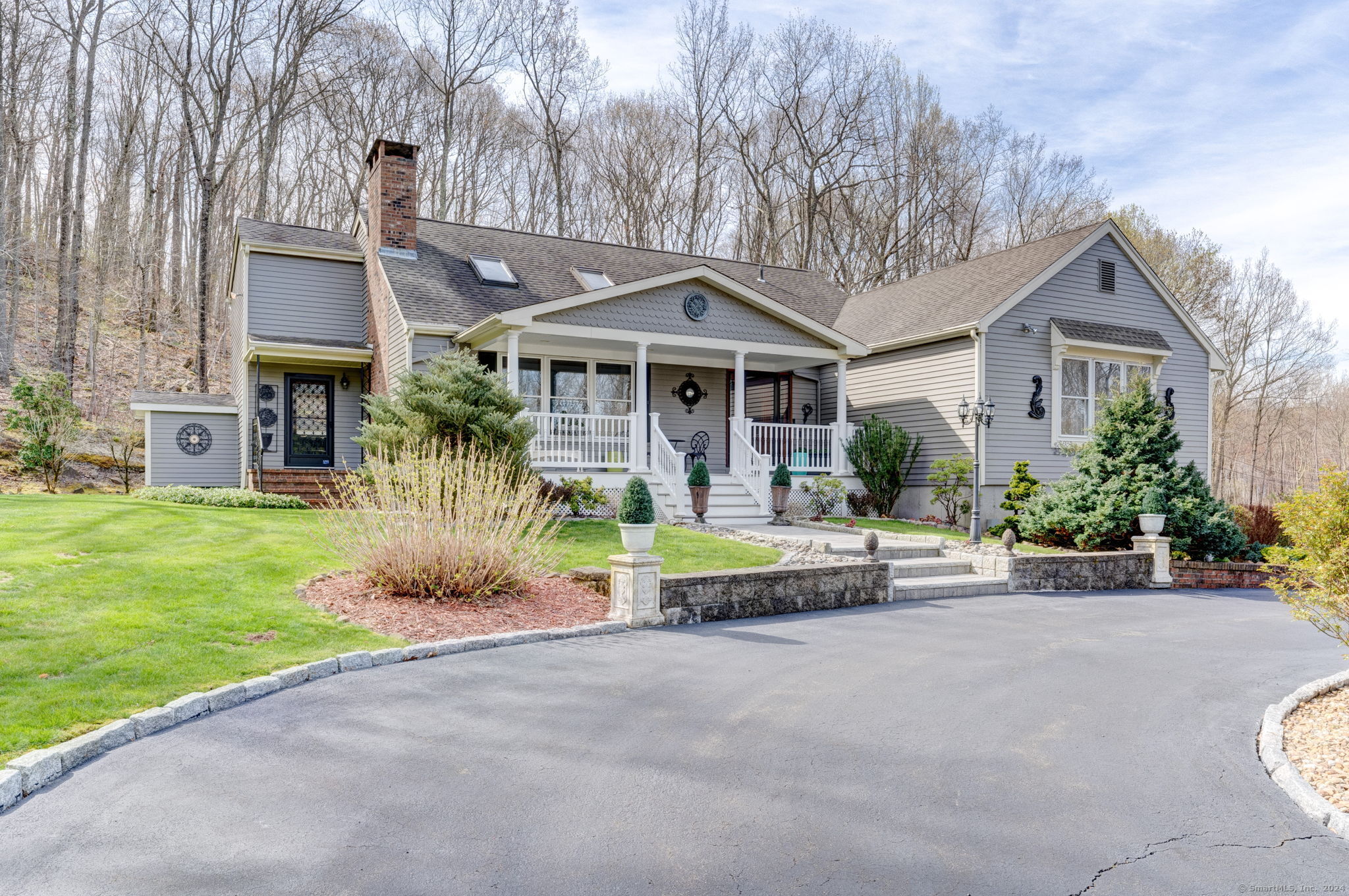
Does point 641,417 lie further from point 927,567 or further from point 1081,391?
point 1081,391

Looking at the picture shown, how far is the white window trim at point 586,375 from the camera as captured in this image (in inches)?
661

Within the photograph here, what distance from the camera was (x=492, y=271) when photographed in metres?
17.7

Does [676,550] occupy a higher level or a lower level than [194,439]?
lower

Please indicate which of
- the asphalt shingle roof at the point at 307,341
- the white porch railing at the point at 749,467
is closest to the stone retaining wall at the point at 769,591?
the white porch railing at the point at 749,467

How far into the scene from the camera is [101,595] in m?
7.12

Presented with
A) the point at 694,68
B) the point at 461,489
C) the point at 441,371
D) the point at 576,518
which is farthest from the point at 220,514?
the point at 694,68

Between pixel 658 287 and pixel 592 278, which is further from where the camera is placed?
pixel 592 278

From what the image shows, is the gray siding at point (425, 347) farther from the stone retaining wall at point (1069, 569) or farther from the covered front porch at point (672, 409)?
the stone retaining wall at point (1069, 569)

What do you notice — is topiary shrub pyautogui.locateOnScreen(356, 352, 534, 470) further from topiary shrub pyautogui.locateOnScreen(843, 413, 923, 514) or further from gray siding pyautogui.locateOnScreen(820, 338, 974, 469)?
gray siding pyautogui.locateOnScreen(820, 338, 974, 469)

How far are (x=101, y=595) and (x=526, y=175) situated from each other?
26.6 metres

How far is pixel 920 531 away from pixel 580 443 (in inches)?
245

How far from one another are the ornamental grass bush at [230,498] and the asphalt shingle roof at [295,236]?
5.65 metres

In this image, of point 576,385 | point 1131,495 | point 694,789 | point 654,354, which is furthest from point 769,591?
point 576,385

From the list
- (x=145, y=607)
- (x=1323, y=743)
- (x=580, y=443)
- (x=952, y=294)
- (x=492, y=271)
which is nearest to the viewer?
(x=1323, y=743)
